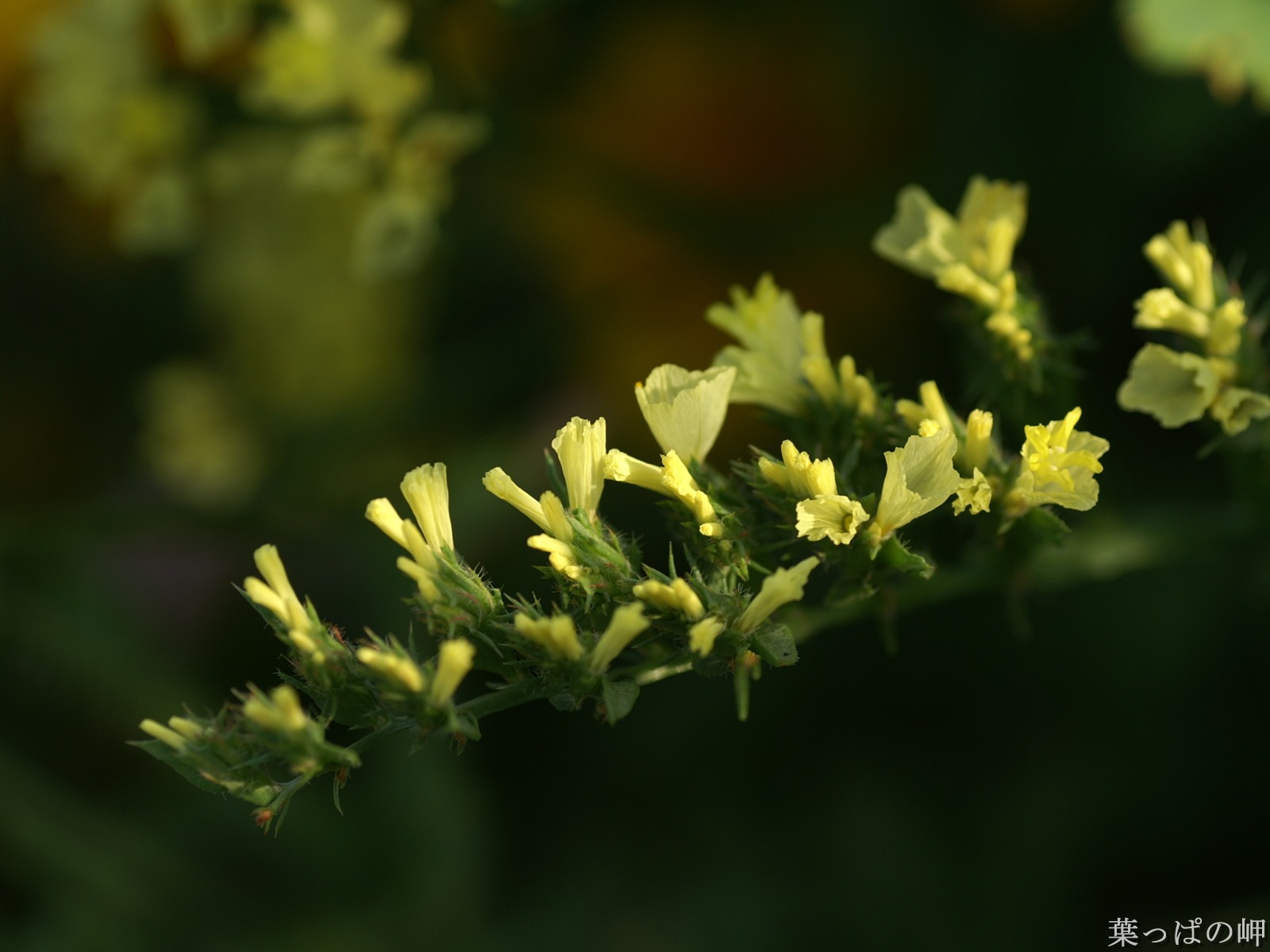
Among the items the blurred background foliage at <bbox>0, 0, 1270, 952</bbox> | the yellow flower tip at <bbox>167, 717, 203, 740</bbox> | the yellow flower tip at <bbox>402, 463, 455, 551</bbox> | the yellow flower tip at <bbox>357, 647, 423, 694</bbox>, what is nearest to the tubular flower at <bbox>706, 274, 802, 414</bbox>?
the yellow flower tip at <bbox>402, 463, 455, 551</bbox>

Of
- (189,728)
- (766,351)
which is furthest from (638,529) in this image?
(189,728)

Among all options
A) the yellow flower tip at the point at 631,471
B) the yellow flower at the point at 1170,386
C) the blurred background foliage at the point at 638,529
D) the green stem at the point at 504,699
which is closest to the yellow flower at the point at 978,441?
the yellow flower at the point at 1170,386

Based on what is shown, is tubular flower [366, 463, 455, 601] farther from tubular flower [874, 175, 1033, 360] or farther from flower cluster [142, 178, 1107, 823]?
tubular flower [874, 175, 1033, 360]

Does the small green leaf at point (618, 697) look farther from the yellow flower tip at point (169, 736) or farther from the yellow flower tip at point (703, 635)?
the yellow flower tip at point (169, 736)

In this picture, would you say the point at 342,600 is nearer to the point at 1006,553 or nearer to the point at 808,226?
the point at 808,226

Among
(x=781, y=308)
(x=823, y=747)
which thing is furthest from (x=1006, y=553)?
(x=823, y=747)
